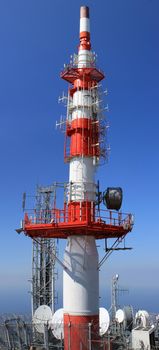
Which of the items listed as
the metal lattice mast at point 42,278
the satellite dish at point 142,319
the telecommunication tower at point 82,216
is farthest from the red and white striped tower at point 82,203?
the metal lattice mast at point 42,278

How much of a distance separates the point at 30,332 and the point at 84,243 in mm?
8693

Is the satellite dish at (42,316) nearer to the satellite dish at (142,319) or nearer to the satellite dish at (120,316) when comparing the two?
the satellite dish at (120,316)

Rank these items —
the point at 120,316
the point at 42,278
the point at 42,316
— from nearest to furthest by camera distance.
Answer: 1. the point at 42,316
2. the point at 120,316
3. the point at 42,278

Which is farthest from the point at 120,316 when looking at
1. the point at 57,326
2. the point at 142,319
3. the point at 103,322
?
the point at 57,326

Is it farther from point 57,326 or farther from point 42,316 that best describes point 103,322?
point 42,316

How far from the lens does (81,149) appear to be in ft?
102

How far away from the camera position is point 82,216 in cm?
2845

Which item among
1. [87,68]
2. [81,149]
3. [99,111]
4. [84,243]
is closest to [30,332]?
[84,243]

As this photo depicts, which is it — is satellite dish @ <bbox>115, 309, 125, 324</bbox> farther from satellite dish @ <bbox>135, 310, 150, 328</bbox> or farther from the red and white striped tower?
the red and white striped tower

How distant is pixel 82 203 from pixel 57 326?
31.1 feet

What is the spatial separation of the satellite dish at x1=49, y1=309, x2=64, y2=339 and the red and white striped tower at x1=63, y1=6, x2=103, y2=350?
255 cm

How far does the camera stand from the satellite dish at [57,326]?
3094 centimetres

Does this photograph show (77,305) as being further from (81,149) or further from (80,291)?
(81,149)

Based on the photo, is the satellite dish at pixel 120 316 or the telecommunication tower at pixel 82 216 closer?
the telecommunication tower at pixel 82 216
